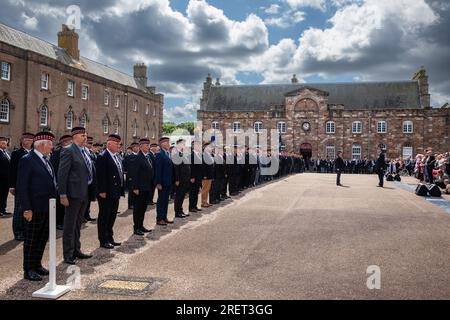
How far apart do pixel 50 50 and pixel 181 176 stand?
34.5 metres

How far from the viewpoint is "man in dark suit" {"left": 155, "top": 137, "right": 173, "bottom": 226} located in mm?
10500

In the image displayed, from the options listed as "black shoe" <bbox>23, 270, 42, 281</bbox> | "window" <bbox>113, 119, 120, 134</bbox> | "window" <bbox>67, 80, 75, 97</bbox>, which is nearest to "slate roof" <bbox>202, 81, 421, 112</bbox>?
"window" <bbox>113, 119, 120, 134</bbox>

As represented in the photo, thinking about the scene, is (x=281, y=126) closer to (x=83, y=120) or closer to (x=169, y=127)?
(x=83, y=120)

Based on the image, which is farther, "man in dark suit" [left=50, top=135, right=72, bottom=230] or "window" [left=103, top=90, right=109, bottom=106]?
"window" [left=103, top=90, right=109, bottom=106]

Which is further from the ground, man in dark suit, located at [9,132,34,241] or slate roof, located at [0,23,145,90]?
slate roof, located at [0,23,145,90]

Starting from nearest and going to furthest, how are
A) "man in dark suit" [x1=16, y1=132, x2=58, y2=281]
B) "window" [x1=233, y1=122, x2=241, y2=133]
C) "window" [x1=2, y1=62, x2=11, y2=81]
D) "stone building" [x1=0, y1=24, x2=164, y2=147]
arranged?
1. "man in dark suit" [x1=16, y1=132, x2=58, y2=281]
2. "window" [x1=2, y1=62, x2=11, y2=81]
3. "stone building" [x1=0, y1=24, x2=164, y2=147]
4. "window" [x1=233, y1=122, x2=241, y2=133]

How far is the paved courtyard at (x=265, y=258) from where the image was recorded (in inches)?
218

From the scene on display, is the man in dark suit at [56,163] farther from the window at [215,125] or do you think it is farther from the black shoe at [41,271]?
the window at [215,125]

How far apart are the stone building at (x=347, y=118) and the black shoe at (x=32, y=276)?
5350 cm

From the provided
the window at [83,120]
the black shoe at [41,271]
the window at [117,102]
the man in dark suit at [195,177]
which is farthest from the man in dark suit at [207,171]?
the window at [117,102]

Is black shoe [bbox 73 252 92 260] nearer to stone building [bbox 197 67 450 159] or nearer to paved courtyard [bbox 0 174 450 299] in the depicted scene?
paved courtyard [bbox 0 174 450 299]

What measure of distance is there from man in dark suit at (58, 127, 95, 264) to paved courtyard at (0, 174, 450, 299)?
0.36 meters
